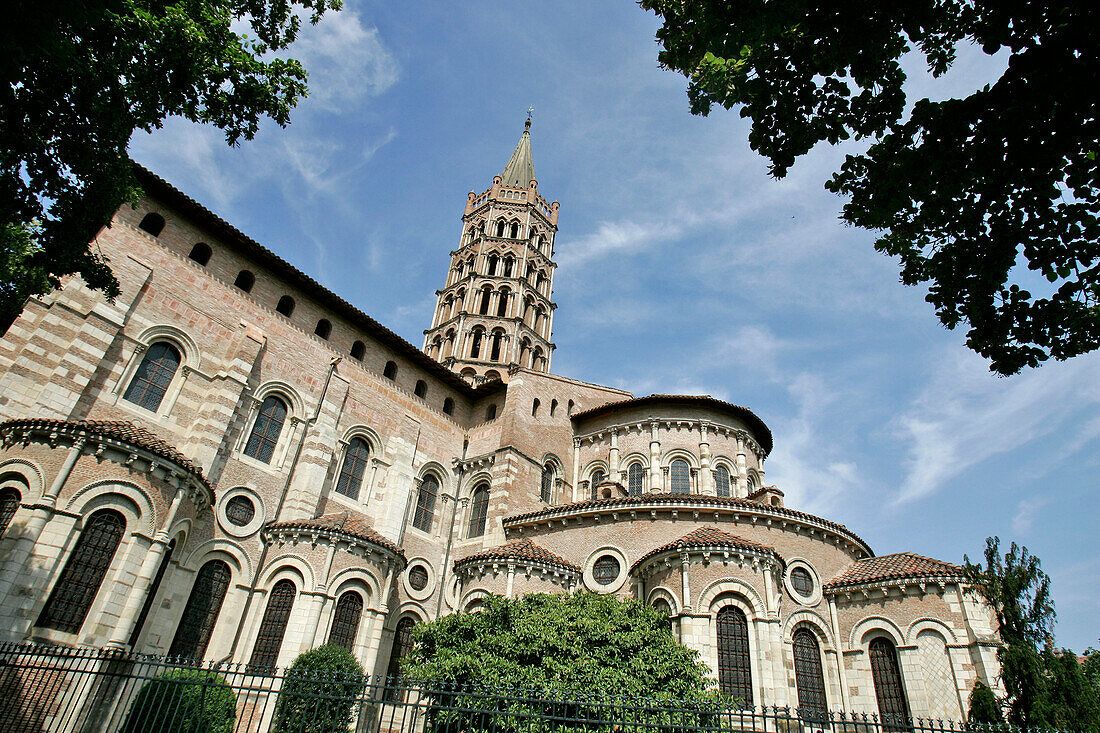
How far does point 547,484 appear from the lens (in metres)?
28.1

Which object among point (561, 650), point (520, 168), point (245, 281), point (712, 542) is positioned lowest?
point (561, 650)

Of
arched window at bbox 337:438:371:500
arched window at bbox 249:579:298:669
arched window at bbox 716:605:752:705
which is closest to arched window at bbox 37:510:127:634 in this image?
arched window at bbox 249:579:298:669

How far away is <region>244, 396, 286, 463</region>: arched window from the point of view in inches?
826

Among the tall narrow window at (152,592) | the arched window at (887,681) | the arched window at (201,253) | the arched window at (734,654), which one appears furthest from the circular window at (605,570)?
the arched window at (201,253)

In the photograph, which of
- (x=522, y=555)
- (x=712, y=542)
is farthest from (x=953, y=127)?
(x=522, y=555)

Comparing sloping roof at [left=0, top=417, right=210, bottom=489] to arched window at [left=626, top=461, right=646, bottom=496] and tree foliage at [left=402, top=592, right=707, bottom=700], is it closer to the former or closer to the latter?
tree foliage at [left=402, top=592, right=707, bottom=700]

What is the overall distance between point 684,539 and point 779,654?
13.3 ft

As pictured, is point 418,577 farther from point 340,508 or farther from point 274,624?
point 274,624

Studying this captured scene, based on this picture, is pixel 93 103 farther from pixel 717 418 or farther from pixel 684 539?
pixel 717 418

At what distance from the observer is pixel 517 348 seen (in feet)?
140

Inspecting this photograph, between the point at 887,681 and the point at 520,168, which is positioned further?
the point at 520,168

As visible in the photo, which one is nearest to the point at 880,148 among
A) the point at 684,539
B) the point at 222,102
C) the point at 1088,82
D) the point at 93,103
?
the point at 1088,82

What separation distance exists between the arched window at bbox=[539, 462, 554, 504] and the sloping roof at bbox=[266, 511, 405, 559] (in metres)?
7.54

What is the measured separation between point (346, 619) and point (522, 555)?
597 cm
